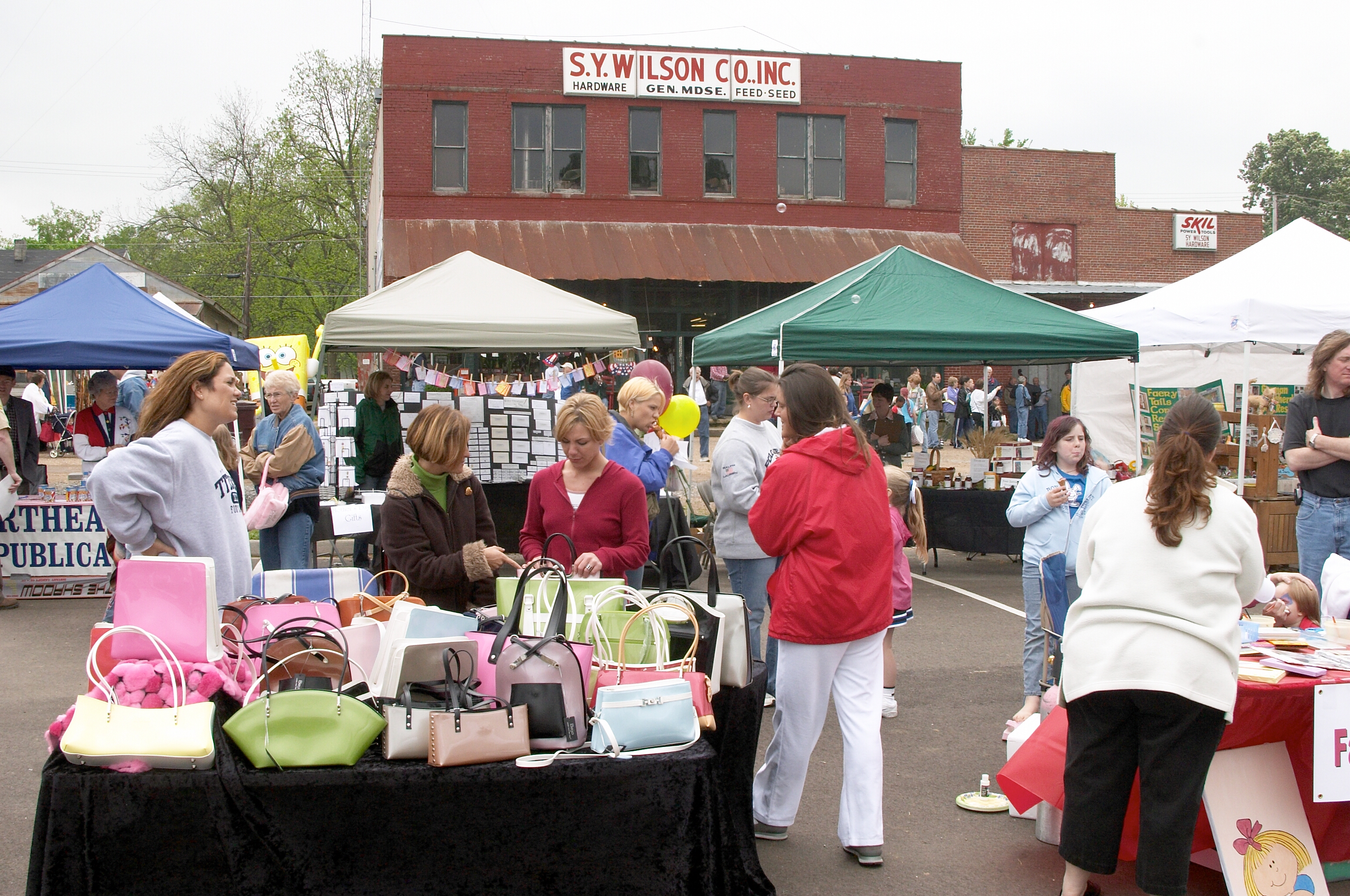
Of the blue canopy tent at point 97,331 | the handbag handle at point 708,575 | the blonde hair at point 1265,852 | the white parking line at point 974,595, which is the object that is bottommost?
the white parking line at point 974,595

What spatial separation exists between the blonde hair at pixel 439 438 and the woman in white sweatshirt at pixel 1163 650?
259cm

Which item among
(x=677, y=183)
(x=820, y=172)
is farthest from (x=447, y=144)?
(x=820, y=172)

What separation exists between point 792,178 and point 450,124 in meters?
Answer: 8.00

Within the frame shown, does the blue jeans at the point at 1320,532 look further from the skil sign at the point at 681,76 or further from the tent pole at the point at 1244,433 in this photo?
the skil sign at the point at 681,76

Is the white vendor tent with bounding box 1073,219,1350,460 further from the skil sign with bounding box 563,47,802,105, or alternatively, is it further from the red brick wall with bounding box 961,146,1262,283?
the red brick wall with bounding box 961,146,1262,283

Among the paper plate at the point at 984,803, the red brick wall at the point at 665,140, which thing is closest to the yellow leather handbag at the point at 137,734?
the paper plate at the point at 984,803

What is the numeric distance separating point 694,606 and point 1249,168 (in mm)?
83458

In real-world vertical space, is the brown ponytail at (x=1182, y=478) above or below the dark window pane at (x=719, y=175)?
below

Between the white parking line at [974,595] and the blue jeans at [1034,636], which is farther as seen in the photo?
the white parking line at [974,595]

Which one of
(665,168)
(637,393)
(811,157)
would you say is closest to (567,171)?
(665,168)

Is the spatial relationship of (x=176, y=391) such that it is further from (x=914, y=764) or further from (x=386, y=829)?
(x=914, y=764)

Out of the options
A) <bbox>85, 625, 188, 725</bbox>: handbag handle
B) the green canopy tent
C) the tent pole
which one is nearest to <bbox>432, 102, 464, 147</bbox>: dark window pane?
the green canopy tent

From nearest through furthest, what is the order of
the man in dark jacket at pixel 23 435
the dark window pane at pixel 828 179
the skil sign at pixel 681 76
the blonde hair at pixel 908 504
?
the blonde hair at pixel 908 504 < the man in dark jacket at pixel 23 435 < the skil sign at pixel 681 76 < the dark window pane at pixel 828 179

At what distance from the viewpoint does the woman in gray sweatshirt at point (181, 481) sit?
12.0ft
